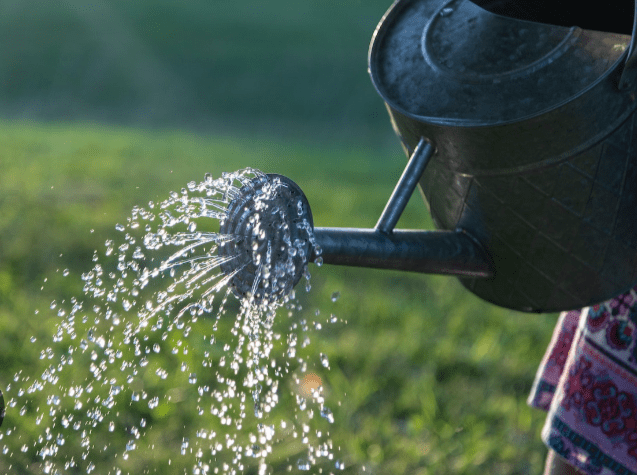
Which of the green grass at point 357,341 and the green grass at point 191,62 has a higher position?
the green grass at point 357,341

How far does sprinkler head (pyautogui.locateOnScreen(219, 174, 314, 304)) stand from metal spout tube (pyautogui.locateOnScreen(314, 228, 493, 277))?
37mm

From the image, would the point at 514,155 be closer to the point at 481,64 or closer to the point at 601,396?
the point at 481,64

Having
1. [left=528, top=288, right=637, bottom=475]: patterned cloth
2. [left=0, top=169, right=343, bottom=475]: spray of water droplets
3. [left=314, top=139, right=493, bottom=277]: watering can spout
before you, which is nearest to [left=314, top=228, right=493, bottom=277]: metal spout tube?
[left=314, top=139, right=493, bottom=277]: watering can spout

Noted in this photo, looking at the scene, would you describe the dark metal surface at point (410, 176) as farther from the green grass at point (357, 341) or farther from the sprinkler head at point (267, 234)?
the green grass at point (357, 341)

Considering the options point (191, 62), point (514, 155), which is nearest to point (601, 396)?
point (514, 155)

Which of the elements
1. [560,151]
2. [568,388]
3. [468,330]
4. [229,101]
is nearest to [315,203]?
[468,330]

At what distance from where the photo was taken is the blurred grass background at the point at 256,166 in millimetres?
1915

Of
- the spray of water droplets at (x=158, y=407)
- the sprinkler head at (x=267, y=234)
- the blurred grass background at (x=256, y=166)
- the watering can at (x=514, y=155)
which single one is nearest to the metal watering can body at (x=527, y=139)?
the watering can at (x=514, y=155)

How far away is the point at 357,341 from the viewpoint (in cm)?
237

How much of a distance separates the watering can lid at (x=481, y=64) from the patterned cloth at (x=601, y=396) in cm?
43

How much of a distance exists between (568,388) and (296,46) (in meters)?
7.98

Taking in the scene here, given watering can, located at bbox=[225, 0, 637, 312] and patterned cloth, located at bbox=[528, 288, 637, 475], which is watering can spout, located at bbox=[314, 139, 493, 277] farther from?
patterned cloth, located at bbox=[528, 288, 637, 475]

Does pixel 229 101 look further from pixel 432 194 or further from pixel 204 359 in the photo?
pixel 432 194

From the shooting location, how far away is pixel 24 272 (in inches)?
108
